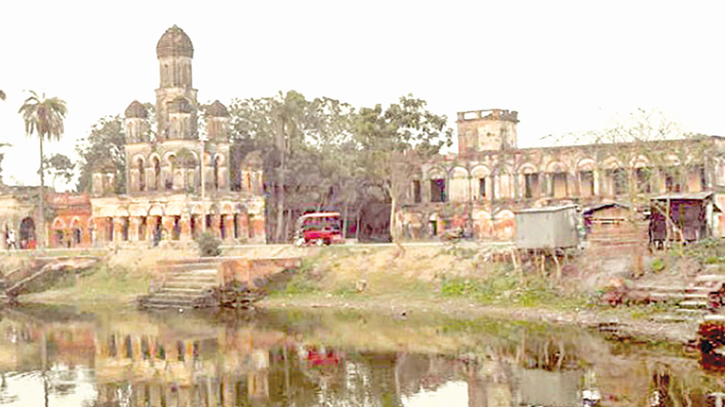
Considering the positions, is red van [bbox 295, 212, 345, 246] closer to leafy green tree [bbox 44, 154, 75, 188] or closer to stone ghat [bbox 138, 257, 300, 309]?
Result: stone ghat [bbox 138, 257, 300, 309]

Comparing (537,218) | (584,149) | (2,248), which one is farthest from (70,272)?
(584,149)

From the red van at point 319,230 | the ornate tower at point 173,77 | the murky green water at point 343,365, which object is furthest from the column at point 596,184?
the murky green water at point 343,365

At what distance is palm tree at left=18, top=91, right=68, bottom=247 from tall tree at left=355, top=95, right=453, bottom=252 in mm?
17728

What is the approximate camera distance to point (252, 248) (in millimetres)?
50781

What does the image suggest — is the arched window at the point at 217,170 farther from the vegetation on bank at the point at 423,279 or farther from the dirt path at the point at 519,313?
the dirt path at the point at 519,313

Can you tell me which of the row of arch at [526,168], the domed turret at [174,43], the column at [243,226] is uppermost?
the domed turret at [174,43]

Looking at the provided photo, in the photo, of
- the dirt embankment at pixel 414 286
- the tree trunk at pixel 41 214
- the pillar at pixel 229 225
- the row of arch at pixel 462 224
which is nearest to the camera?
the dirt embankment at pixel 414 286

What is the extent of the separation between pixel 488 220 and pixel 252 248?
16.7m

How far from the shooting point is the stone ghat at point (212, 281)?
140 ft

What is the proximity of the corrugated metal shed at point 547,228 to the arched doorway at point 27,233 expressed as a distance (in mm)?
38367

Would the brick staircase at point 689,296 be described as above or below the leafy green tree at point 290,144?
below

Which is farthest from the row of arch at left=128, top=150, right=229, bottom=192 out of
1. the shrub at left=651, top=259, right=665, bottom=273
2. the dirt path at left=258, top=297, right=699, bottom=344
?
the shrub at left=651, top=259, right=665, bottom=273

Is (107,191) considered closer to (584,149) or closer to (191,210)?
(191,210)

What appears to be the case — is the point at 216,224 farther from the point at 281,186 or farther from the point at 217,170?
the point at 281,186
